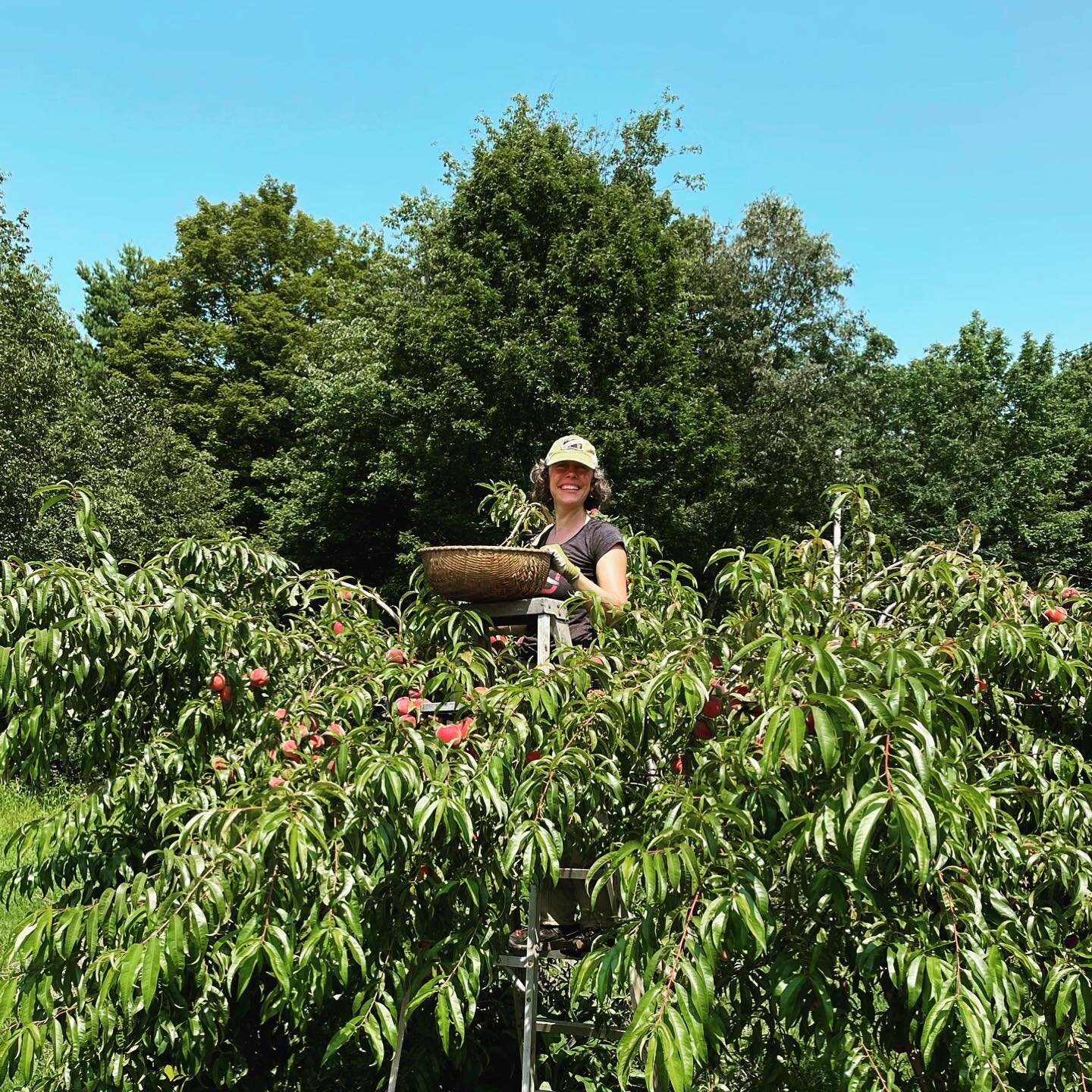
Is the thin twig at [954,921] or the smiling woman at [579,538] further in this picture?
the smiling woman at [579,538]

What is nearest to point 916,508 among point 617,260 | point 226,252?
point 617,260

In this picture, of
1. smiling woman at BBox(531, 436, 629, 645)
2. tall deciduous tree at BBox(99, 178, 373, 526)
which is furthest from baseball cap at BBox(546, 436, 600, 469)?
tall deciduous tree at BBox(99, 178, 373, 526)

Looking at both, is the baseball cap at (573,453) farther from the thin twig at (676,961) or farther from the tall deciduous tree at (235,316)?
the tall deciduous tree at (235,316)

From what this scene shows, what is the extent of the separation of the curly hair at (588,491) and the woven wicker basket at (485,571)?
0.86 metres

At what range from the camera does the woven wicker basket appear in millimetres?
2607

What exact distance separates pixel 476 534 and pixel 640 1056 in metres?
15.9

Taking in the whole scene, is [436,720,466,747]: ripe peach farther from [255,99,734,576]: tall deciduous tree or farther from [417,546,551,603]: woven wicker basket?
[255,99,734,576]: tall deciduous tree

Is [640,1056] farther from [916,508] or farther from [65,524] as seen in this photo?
[916,508]

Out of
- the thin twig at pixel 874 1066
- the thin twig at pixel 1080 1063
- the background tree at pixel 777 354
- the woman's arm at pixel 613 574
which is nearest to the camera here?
the thin twig at pixel 874 1066

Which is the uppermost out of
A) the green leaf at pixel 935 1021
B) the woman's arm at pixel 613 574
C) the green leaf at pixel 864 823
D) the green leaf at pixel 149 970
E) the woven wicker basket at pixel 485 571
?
the woman's arm at pixel 613 574

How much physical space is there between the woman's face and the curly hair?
88 mm

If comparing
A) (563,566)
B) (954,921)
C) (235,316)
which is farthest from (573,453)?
(235,316)

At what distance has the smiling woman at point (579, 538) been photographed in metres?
2.98

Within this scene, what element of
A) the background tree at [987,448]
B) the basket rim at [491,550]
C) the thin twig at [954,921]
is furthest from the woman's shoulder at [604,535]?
the background tree at [987,448]
